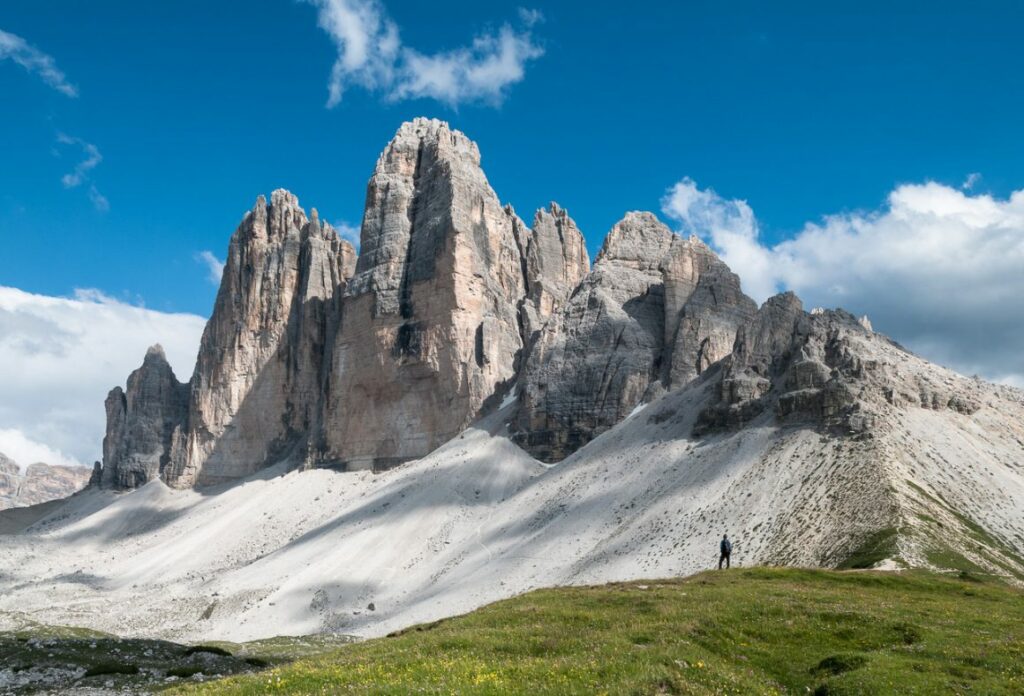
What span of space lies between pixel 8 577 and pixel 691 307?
79.7m

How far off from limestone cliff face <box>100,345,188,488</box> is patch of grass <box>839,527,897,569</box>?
115m

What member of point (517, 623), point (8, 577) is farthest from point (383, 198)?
point (517, 623)

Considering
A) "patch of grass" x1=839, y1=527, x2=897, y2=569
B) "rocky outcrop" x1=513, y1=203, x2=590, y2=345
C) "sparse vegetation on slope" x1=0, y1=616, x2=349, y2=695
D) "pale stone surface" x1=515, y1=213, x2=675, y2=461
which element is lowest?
"sparse vegetation on slope" x1=0, y1=616, x2=349, y2=695

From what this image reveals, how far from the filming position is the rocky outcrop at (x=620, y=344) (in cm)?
9362

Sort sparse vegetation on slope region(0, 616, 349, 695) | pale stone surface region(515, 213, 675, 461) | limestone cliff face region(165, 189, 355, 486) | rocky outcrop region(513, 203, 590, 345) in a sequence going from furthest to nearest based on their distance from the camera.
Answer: limestone cliff face region(165, 189, 355, 486) < rocky outcrop region(513, 203, 590, 345) < pale stone surface region(515, 213, 675, 461) < sparse vegetation on slope region(0, 616, 349, 695)

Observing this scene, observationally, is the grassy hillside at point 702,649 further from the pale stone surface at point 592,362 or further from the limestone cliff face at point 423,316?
the limestone cliff face at point 423,316

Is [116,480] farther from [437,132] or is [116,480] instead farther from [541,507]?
[541,507]

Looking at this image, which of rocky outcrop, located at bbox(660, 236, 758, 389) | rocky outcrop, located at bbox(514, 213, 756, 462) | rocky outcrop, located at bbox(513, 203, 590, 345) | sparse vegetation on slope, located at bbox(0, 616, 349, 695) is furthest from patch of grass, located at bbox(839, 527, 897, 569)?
rocky outcrop, located at bbox(513, 203, 590, 345)

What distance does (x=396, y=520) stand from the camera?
84000 millimetres

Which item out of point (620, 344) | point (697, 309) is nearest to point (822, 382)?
point (697, 309)

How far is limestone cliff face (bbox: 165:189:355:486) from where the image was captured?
132750 millimetres

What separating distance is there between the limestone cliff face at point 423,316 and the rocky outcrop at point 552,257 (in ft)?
16.3

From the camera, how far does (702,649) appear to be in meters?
22.1

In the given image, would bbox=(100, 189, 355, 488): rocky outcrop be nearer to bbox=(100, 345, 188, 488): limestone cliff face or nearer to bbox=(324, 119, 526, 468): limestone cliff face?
bbox=(100, 345, 188, 488): limestone cliff face
